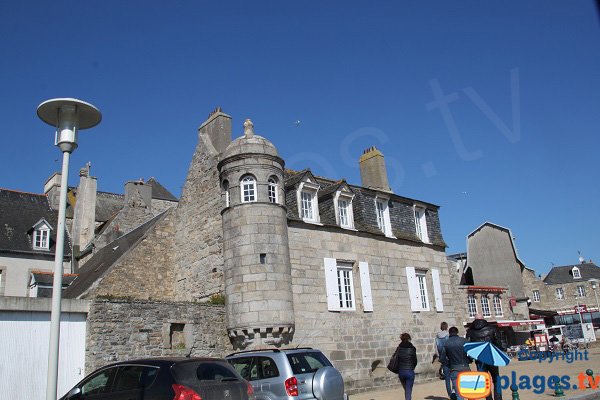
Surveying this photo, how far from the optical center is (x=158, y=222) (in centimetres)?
1847

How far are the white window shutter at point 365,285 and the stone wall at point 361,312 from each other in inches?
5.7

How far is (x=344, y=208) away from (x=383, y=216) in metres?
2.15

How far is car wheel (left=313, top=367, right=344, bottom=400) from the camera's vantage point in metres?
8.95

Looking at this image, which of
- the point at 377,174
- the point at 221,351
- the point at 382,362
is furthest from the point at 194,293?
the point at 377,174

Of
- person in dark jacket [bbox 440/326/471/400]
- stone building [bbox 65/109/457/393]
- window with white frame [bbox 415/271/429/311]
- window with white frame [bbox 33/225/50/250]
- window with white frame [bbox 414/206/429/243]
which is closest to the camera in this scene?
person in dark jacket [bbox 440/326/471/400]

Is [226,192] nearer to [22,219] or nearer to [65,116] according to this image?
[65,116]

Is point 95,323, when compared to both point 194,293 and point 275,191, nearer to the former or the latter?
point 194,293

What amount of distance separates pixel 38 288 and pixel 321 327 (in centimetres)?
1157

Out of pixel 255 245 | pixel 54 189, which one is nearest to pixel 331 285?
pixel 255 245

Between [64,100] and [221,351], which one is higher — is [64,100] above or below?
above

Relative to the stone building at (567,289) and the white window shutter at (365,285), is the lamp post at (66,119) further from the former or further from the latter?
the stone building at (567,289)

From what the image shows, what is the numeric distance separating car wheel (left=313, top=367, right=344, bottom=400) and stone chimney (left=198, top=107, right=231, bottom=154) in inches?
379

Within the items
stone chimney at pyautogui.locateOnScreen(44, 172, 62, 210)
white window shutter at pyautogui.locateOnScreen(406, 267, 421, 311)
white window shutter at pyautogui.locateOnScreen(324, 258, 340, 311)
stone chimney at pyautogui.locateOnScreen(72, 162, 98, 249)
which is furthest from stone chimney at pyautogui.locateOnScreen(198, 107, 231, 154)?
stone chimney at pyautogui.locateOnScreen(44, 172, 62, 210)

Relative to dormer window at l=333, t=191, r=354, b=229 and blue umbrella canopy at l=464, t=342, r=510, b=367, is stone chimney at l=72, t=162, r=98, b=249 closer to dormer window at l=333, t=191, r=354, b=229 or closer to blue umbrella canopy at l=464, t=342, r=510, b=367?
dormer window at l=333, t=191, r=354, b=229
